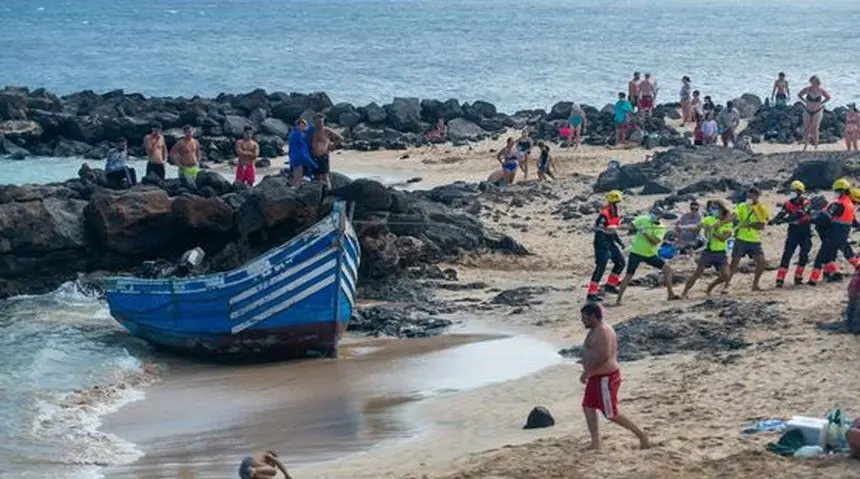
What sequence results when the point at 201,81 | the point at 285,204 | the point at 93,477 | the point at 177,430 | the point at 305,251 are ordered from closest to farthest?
the point at 93,477 → the point at 177,430 → the point at 305,251 → the point at 285,204 → the point at 201,81

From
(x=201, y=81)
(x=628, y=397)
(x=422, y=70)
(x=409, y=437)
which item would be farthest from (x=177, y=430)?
(x=422, y=70)

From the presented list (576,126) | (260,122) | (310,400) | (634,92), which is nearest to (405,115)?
(260,122)

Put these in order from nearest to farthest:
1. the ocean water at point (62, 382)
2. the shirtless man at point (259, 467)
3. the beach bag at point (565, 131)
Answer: the shirtless man at point (259, 467) → the ocean water at point (62, 382) → the beach bag at point (565, 131)

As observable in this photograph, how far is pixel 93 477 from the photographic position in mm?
14297

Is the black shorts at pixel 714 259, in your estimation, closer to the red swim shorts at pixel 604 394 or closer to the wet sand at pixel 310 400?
the wet sand at pixel 310 400

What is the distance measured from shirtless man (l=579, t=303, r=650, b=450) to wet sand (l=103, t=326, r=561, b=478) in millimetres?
2781

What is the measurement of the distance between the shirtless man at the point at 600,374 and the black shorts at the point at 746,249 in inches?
276

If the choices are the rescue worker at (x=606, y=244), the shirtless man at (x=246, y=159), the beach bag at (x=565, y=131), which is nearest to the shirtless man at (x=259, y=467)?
the rescue worker at (x=606, y=244)

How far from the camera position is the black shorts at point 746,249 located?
19.2 meters

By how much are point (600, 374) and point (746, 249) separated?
23.4 ft

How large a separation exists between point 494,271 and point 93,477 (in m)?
9.79

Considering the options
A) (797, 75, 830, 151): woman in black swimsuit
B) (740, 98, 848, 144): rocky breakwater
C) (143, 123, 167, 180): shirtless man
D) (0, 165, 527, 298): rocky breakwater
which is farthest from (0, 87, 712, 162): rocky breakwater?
(0, 165, 527, 298): rocky breakwater

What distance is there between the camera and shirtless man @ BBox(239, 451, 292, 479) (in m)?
11.5

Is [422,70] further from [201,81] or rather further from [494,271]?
[494,271]
